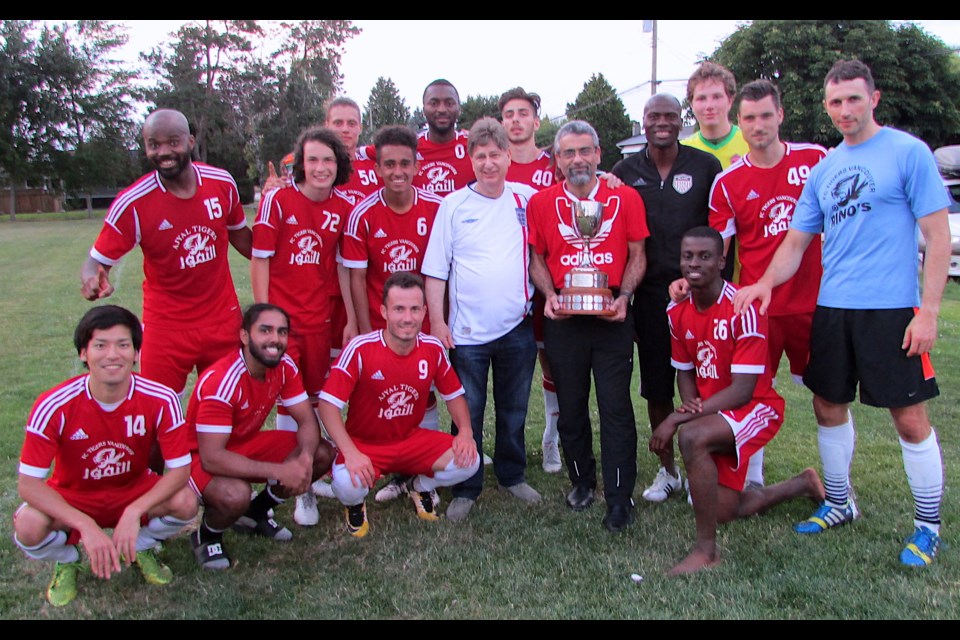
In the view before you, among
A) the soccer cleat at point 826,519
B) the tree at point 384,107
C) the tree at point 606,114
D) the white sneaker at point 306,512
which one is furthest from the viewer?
the tree at point 384,107

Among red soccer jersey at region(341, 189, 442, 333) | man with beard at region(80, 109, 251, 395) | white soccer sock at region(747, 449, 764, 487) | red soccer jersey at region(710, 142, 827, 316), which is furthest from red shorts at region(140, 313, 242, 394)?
white soccer sock at region(747, 449, 764, 487)

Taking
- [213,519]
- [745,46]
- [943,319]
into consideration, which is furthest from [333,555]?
[745,46]

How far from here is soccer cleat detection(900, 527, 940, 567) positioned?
12.7 feet

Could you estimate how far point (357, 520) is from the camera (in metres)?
4.48

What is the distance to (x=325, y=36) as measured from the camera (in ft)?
185

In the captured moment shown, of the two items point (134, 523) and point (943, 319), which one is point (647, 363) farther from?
point (943, 319)

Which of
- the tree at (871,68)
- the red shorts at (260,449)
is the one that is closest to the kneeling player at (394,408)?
the red shorts at (260,449)

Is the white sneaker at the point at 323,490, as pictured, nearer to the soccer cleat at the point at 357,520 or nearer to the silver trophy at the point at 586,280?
the soccer cleat at the point at 357,520

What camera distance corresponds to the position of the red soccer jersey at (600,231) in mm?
4434

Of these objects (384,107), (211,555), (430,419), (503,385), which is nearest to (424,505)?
(430,419)

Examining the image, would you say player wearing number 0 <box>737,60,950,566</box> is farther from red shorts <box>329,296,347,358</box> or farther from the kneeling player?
red shorts <box>329,296,347,358</box>

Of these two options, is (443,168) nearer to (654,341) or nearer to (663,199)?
(663,199)

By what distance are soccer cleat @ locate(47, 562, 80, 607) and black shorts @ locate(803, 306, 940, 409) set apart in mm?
4008

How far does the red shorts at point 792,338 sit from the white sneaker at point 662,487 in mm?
996
